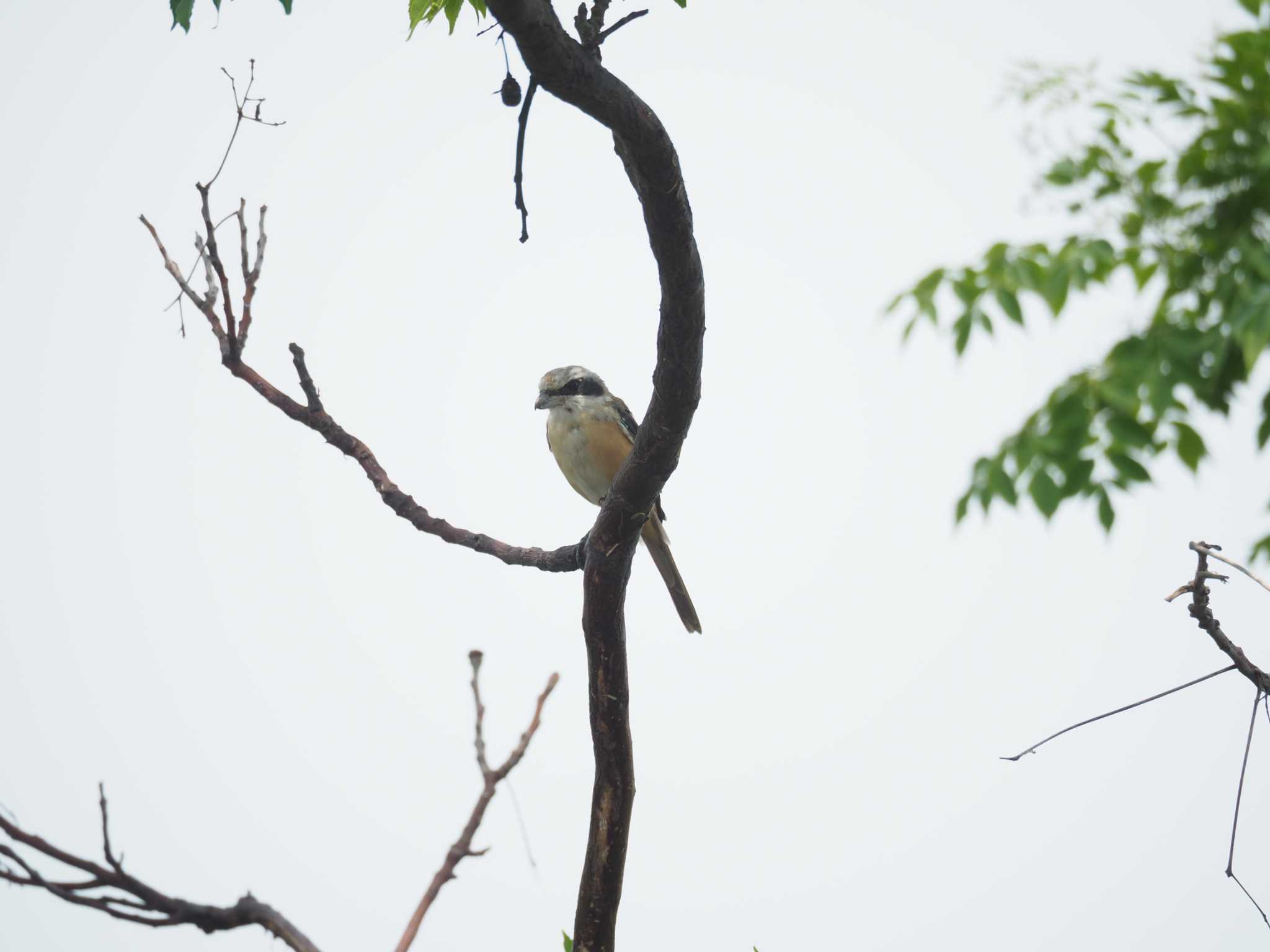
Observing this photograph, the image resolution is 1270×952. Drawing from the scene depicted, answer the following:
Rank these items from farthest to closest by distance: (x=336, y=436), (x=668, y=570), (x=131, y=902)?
(x=668, y=570), (x=336, y=436), (x=131, y=902)

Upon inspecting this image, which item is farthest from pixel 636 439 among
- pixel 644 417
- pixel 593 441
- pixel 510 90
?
pixel 593 441

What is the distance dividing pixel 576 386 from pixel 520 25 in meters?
5.03

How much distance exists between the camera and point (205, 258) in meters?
3.84

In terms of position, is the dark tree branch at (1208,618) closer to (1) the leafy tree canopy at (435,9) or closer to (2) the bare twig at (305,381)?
(1) the leafy tree canopy at (435,9)

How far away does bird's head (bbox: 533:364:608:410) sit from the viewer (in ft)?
23.3

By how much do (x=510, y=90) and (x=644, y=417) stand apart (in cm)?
99

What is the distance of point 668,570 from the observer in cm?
699

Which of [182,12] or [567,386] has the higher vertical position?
[567,386]

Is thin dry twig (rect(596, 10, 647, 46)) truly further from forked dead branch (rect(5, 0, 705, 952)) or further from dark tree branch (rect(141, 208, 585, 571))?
dark tree branch (rect(141, 208, 585, 571))

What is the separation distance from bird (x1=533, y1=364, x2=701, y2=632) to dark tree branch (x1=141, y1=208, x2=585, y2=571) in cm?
245

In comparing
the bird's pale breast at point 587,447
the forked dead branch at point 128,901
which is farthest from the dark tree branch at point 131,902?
the bird's pale breast at point 587,447

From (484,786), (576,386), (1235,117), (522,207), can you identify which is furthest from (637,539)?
(576,386)

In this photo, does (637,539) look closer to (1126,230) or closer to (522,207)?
(522,207)

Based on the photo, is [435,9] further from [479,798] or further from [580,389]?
[580,389]
